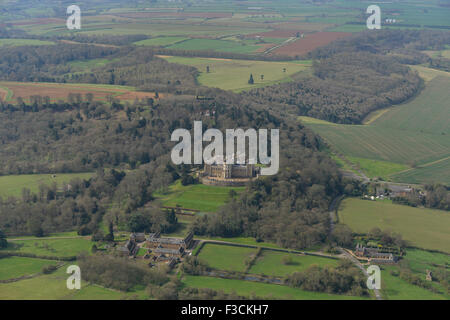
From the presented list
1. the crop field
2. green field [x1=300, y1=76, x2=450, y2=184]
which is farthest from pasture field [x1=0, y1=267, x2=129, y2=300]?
the crop field

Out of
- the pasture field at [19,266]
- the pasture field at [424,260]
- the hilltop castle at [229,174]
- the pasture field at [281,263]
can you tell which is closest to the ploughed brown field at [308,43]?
the hilltop castle at [229,174]

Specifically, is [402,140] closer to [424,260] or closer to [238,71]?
[424,260]

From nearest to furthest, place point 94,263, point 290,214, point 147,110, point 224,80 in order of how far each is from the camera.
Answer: point 94,263 → point 290,214 → point 147,110 → point 224,80

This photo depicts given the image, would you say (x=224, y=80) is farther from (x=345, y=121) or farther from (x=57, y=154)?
(x=57, y=154)

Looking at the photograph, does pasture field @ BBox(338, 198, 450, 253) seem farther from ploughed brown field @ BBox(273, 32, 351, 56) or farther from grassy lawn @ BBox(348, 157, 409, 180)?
ploughed brown field @ BBox(273, 32, 351, 56)

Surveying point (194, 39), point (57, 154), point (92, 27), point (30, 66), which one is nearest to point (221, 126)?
point (57, 154)

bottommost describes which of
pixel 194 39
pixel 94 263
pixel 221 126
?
pixel 94 263

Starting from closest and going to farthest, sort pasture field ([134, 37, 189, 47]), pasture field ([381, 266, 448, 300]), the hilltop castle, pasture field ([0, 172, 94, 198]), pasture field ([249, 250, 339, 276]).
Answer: pasture field ([381, 266, 448, 300]) < pasture field ([249, 250, 339, 276]) < the hilltop castle < pasture field ([0, 172, 94, 198]) < pasture field ([134, 37, 189, 47])
